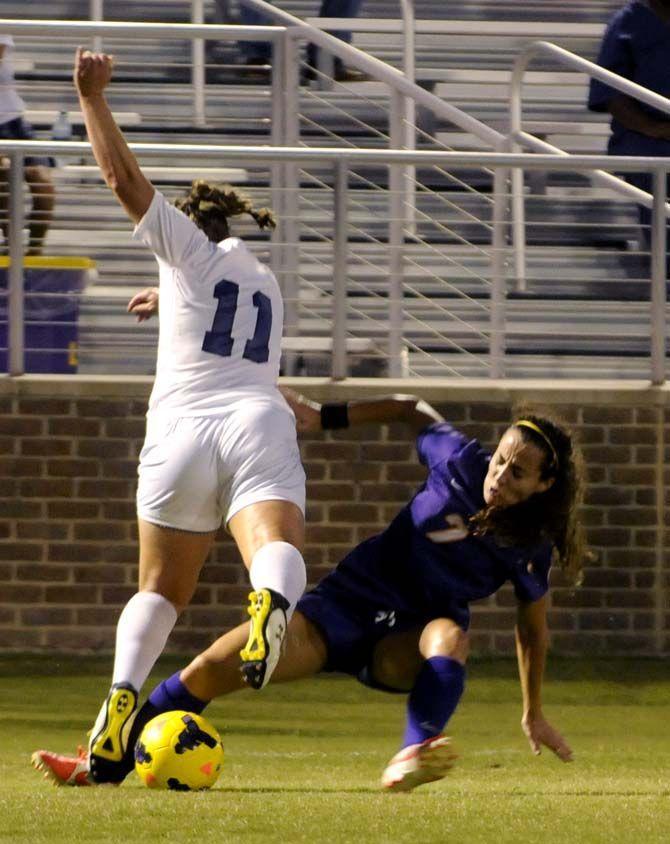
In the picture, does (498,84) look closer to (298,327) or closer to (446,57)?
(446,57)

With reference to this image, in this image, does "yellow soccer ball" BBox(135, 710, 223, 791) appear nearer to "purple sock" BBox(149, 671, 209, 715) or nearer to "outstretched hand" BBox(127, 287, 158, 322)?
"purple sock" BBox(149, 671, 209, 715)

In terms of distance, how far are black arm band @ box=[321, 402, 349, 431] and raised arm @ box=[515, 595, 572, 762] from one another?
0.85m

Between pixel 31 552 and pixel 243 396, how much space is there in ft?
11.0

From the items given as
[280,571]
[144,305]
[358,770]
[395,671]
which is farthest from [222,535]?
[280,571]

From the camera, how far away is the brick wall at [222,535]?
9.25 meters

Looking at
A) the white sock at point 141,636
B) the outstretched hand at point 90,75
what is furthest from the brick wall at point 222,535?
the outstretched hand at point 90,75

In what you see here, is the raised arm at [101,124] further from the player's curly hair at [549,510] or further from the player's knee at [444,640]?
the player's knee at [444,640]

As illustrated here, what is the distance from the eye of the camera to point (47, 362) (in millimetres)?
9422

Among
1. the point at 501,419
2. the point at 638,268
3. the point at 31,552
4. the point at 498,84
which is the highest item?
the point at 498,84

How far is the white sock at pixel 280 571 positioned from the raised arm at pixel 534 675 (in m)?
0.87

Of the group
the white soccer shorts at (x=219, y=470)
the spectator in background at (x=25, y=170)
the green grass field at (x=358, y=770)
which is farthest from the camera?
the spectator in background at (x=25, y=170)

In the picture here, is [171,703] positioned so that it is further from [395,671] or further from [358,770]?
[358,770]

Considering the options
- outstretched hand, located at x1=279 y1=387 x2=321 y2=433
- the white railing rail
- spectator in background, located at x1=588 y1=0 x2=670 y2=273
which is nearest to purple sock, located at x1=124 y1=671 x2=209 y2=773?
outstretched hand, located at x1=279 y1=387 x2=321 y2=433

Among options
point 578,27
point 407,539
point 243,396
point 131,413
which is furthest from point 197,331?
point 578,27
